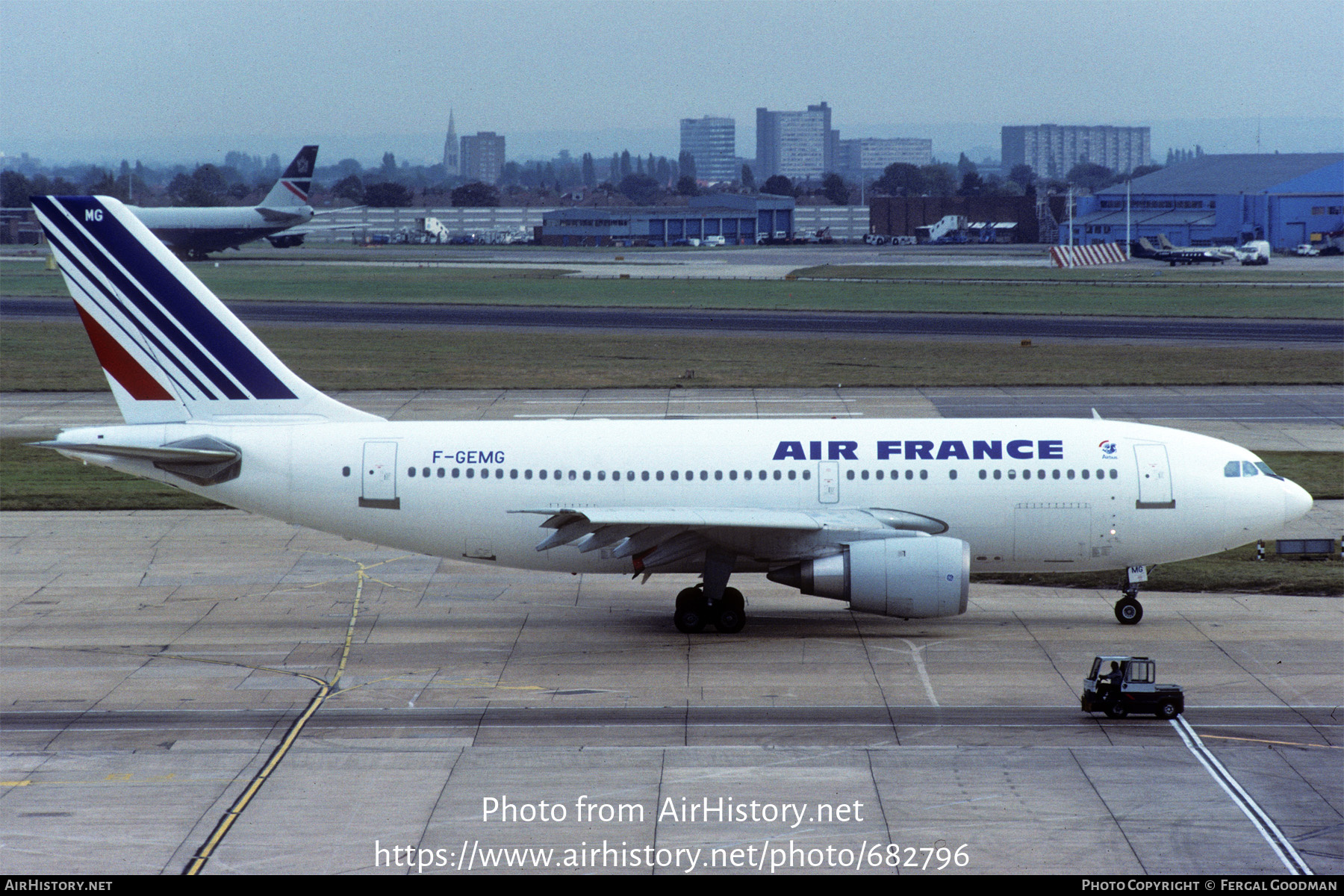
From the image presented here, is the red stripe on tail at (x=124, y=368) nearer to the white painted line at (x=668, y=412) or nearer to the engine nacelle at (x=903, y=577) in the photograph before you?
the engine nacelle at (x=903, y=577)

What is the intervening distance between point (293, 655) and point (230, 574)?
8.02 m

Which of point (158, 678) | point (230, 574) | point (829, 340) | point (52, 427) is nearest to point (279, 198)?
point (829, 340)

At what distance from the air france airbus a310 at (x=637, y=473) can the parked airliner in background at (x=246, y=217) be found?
115m

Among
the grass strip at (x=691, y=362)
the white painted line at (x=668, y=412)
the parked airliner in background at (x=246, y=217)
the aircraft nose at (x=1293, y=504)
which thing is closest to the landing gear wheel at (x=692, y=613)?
the aircraft nose at (x=1293, y=504)

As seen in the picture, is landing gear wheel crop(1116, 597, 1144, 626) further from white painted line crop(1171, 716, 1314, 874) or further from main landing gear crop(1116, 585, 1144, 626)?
white painted line crop(1171, 716, 1314, 874)

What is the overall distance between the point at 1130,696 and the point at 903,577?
543 cm

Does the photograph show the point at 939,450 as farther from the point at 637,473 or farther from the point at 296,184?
the point at 296,184

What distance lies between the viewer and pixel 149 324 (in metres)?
30.6

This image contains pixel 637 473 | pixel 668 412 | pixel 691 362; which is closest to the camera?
pixel 637 473

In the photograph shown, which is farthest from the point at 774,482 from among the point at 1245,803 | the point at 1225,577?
the point at 1225,577

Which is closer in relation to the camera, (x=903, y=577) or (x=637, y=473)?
(x=903, y=577)

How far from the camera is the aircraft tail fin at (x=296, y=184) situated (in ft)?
463

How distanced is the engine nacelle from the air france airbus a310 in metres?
A: 0.88

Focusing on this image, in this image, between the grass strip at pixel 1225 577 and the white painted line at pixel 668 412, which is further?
the white painted line at pixel 668 412
